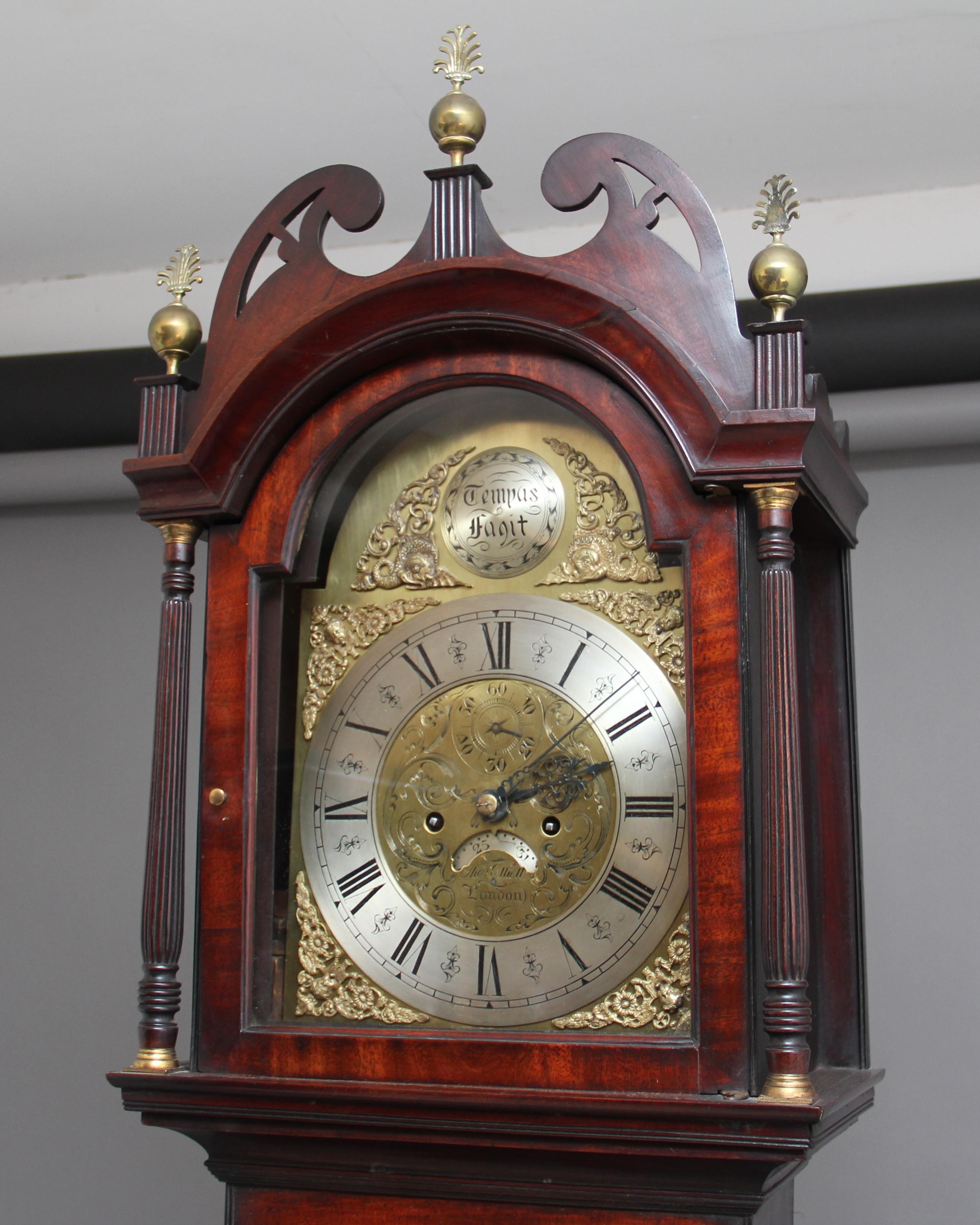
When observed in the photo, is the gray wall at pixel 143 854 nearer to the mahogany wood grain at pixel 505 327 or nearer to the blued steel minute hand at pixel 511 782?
the mahogany wood grain at pixel 505 327

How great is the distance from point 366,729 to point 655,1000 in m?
0.39

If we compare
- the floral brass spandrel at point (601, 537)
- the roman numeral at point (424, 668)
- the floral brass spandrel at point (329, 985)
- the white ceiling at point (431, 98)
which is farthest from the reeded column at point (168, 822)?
the white ceiling at point (431, 98)

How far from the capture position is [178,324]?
1573mm

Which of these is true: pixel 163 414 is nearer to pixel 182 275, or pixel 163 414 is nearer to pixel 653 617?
pixel 182 275

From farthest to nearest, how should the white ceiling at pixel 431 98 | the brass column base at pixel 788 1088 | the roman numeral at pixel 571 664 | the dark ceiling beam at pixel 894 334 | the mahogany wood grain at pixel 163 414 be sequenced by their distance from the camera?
1. the dark ceiling beam at pixel 894 334
2. the white ceiling at pixel 431 98
3. the mahogany wood grain at pixel 163 414
4. the roman numeral at pixel 571 664
5. the brass column base at pixel 788 1088

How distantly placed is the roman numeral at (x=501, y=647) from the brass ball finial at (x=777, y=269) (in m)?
0.39

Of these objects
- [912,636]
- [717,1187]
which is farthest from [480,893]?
[912,636]

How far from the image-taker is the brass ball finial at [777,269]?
1395 mm

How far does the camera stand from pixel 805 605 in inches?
64.8

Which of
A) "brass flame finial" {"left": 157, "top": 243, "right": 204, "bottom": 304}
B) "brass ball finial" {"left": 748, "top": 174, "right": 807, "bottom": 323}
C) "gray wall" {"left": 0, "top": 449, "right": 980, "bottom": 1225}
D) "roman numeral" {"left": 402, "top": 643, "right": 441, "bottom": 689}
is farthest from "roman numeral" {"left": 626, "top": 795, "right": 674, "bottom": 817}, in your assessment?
"gray wall" {"left": 0, "top": 449, "right": 980, "bottom": 1225}

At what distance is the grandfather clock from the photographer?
4.33 ft

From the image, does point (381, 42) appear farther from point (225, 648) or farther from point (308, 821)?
point (308, 821)

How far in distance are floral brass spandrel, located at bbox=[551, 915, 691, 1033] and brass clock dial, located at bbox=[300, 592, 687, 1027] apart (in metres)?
0.01

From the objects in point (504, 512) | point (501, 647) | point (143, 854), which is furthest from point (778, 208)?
point (143, 854)
